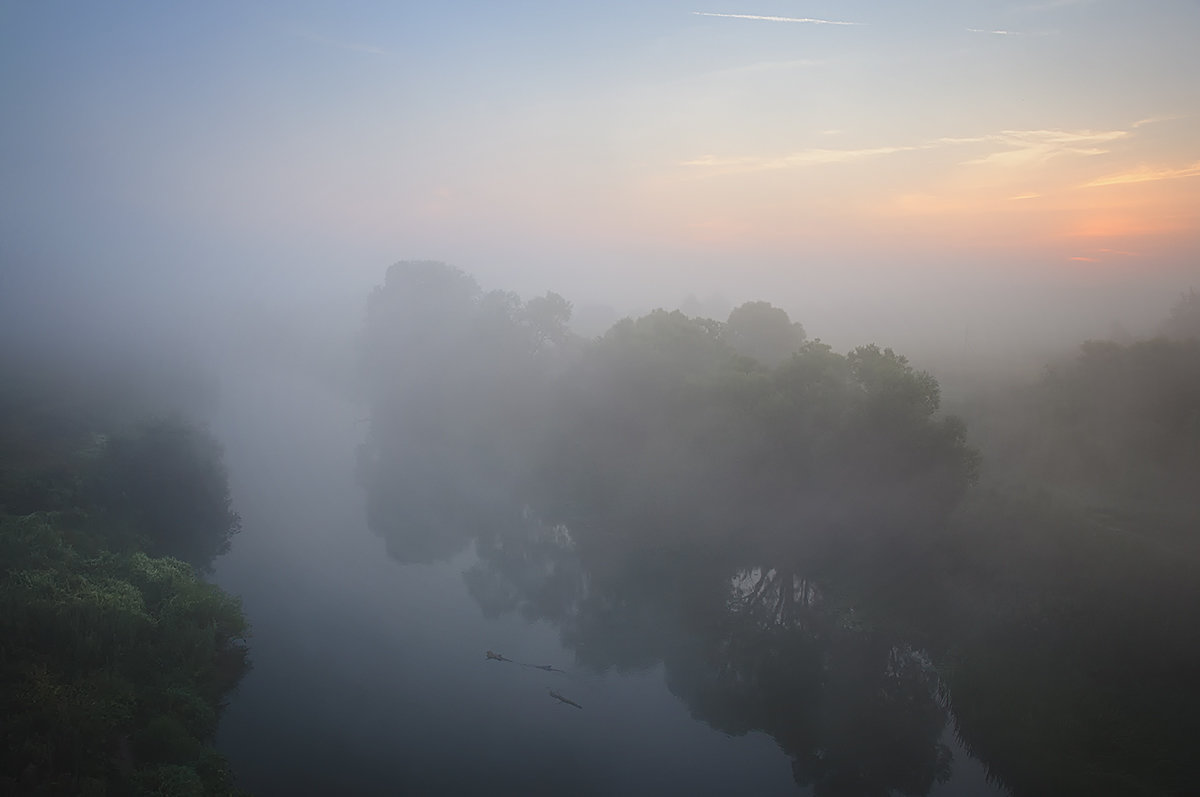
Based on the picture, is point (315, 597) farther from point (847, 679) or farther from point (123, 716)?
point (847, 679)

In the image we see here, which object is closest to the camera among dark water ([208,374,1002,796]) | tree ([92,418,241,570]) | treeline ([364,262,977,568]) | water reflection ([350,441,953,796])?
dark water ([208,374,1002,796])

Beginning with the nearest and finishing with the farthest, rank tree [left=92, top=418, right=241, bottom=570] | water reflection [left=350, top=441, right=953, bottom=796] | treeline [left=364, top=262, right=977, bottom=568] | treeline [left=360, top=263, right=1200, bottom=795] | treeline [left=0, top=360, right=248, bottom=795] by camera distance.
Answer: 1. treeline [left=0, top=360, right=248, bottom=795]
2. treeline [left=360, top=263, right=1200, bottom=795]
3. water reflection [left=350, top=441, right=953, bottom=796]
4. treeline [left=364, top=262, right=977, bottom=568]
5. tree [left=92, top=418, right=241, bottom=570]

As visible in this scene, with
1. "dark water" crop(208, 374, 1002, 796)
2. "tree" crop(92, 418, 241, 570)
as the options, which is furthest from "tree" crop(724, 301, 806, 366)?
"tree" crop(92, 418, 241, 570)

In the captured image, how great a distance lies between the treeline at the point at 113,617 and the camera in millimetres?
13883

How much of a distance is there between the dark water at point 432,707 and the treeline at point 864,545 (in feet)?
4.62

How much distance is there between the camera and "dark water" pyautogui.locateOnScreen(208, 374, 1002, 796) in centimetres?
1714

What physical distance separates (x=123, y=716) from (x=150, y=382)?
49.5 meters

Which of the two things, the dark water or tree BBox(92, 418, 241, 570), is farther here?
tree BBox(92, 418, 241, 570)

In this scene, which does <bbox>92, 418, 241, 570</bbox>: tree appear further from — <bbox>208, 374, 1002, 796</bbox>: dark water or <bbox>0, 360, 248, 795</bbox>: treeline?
<bbox>208, 374, 1002, 796</bbox>: dark water

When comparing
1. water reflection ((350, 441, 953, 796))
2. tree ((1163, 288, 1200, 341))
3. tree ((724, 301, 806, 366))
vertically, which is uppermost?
tree ((1163, 288, 1200, 341))

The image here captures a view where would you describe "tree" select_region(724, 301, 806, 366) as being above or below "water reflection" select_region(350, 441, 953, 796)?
above

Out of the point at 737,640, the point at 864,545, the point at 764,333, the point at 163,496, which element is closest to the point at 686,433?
the point at 864,545

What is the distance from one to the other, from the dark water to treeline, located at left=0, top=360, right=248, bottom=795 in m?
1.74

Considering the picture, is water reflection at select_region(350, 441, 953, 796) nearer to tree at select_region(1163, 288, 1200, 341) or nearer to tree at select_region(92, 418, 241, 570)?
tree at select_region(92, 418, 241, 570)
